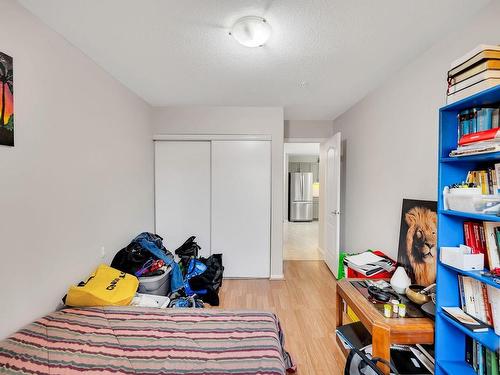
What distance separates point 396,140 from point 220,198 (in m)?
2.28

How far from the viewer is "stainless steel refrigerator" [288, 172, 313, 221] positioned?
858 cm

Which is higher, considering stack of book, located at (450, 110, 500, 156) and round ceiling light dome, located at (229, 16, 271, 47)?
→ round ceiling light dome, located at (229, 16, 271, 47)

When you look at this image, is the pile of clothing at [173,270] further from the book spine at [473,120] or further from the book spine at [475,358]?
the book spine at [473,120]

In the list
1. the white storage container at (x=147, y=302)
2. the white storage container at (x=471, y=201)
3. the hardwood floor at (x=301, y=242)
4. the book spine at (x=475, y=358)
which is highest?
the white storage container at (x=471, y=201)

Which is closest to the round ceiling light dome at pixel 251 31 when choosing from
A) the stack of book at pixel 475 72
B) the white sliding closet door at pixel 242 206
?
the stack of book at pixel 475 72

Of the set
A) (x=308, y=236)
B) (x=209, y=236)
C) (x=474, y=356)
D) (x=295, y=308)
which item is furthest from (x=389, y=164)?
(x=308, y=236)

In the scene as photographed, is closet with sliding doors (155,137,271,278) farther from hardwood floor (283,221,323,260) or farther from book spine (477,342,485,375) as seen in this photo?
book spine (477,342,485,375)

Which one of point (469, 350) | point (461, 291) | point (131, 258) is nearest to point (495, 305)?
point (461, 291)

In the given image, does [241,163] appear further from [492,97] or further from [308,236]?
[308,236]

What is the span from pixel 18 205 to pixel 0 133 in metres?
0.44

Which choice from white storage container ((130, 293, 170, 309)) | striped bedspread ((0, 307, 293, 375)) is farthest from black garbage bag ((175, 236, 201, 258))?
striped bedspread ((0, 307, 293, 375))

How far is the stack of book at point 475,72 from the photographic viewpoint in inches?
45.1

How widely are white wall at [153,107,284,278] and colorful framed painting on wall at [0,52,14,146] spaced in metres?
2.09

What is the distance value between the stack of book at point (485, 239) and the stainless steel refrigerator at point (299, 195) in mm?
7230
